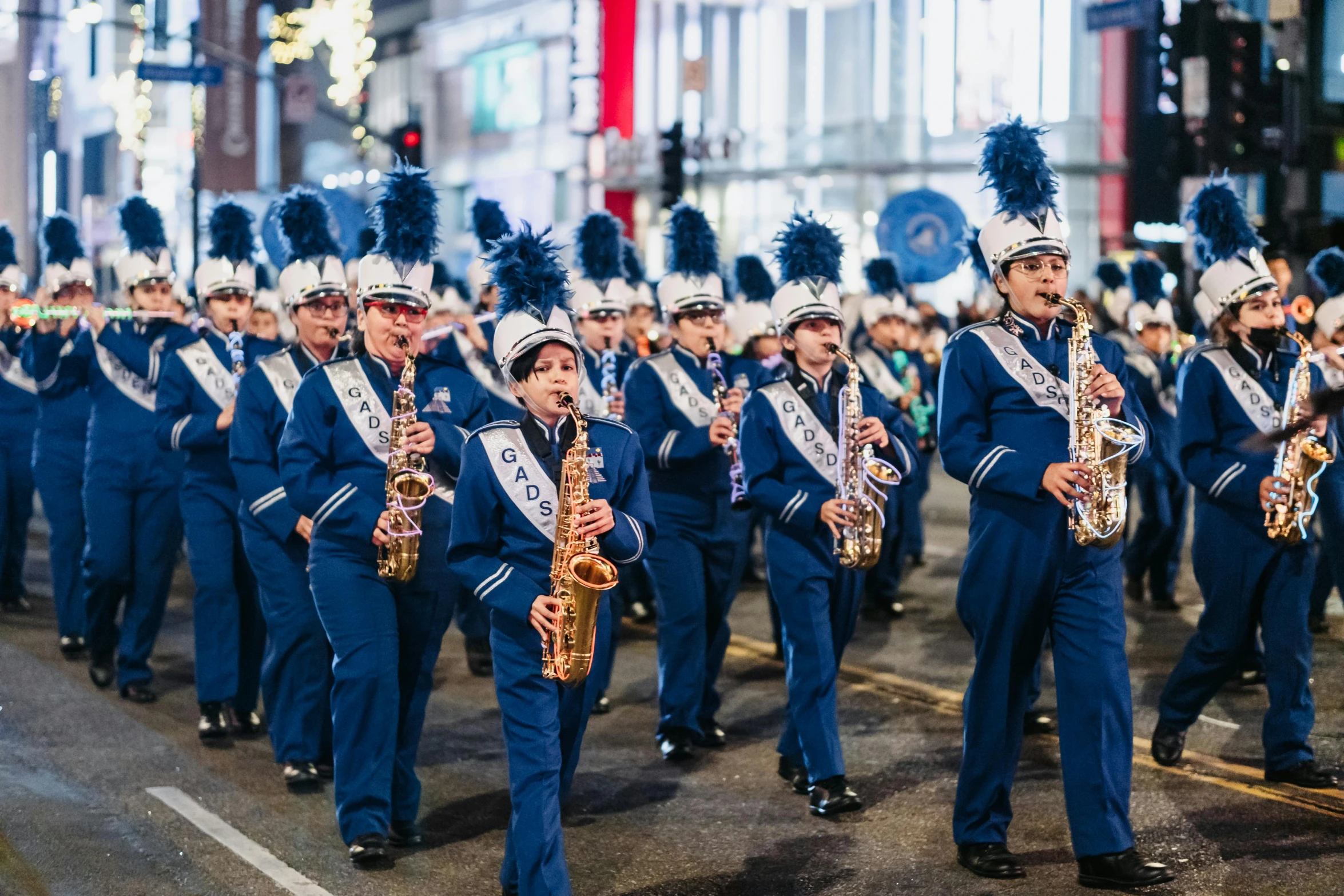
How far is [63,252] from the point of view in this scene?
1216 centimetres

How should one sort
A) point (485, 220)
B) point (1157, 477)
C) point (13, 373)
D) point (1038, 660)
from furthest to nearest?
point (13, 373), point (1157, 477), point (485, 220), point (1038, 660)

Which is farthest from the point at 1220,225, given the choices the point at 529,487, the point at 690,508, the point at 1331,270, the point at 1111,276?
the point at 1111,276

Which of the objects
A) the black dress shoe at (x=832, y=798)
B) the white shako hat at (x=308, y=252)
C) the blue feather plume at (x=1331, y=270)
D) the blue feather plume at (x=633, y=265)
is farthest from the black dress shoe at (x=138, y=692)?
the blue feather plume at (x=1331, y=270)

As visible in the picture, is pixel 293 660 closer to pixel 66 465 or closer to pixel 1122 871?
pixel 1122 871

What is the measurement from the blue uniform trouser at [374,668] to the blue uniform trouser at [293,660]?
3.30 ft

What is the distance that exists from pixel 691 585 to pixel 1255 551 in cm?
258

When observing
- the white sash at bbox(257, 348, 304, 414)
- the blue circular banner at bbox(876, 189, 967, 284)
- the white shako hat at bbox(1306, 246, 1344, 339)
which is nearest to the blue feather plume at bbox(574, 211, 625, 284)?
the white sash at bbox(257, 348, 304, 414)

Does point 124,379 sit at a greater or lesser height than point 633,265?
lesser

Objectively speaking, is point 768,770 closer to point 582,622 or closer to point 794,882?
point 794,882

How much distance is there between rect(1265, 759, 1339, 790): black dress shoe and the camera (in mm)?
7238

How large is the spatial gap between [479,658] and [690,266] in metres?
2.77

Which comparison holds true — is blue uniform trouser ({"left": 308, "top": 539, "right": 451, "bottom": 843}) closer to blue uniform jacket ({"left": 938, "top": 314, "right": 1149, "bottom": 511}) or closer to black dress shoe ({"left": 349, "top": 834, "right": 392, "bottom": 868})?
black dress shoe ({"left": 349, "top": 834, "right": 392, "bottom": 868})

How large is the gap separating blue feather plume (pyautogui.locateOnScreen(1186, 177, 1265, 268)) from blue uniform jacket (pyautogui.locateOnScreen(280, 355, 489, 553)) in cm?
353

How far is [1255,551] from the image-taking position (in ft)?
24.1
